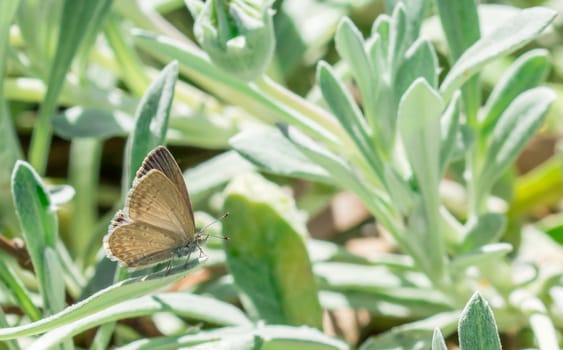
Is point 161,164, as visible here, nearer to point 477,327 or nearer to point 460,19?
point 477,327

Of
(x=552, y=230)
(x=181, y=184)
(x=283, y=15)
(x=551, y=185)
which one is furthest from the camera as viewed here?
(x=283, y=15)

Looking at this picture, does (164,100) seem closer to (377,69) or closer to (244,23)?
(244,23)

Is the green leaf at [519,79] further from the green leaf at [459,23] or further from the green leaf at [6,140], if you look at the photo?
the green leaf at [6,140]

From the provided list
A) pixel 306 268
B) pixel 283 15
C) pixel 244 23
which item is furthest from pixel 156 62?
pixel 244 23

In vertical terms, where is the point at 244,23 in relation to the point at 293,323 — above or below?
above

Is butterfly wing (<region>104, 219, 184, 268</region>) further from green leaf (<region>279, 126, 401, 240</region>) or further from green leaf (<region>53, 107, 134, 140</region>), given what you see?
green leaf (<region>53, 107, 134, 140</region>)

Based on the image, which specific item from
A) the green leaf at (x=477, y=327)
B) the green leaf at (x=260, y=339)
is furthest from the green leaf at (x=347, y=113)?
the green leaf at (x=477, y=327)

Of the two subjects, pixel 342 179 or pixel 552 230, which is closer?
pixel 342 179
